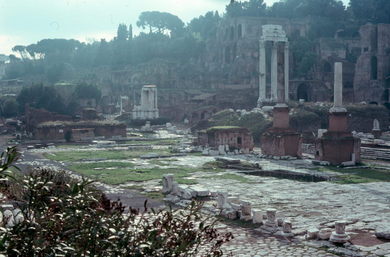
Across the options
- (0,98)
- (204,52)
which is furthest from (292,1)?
(0,98)

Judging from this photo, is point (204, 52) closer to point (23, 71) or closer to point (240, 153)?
point (23, 71)

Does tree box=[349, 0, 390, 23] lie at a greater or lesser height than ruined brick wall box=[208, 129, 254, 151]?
greater

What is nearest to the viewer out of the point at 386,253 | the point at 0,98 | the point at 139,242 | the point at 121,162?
the point at 139,242

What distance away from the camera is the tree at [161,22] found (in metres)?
99.5

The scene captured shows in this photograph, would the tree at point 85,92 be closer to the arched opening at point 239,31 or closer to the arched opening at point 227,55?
the arched opening at point 227,55

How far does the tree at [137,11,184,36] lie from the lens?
326 ft

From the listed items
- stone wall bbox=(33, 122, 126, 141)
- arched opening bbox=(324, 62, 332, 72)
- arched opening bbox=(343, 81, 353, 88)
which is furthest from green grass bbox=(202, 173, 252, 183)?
arched opening bbox=(324, 62, 332, 72)

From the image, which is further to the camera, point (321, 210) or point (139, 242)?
point (321, 210)

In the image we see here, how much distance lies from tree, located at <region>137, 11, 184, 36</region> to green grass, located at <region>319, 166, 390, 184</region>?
7535 centimetres

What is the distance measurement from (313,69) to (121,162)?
41.9 m

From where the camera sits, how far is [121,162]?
26234 mm

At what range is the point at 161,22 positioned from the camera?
336 feet

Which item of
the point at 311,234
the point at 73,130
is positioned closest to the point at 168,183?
the point at 311,234

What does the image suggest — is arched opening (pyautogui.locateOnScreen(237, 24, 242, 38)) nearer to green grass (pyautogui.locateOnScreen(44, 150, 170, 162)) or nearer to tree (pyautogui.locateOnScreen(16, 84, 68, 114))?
tree (pyautogui.locateOnScreen(16, 84, 68, 114))
